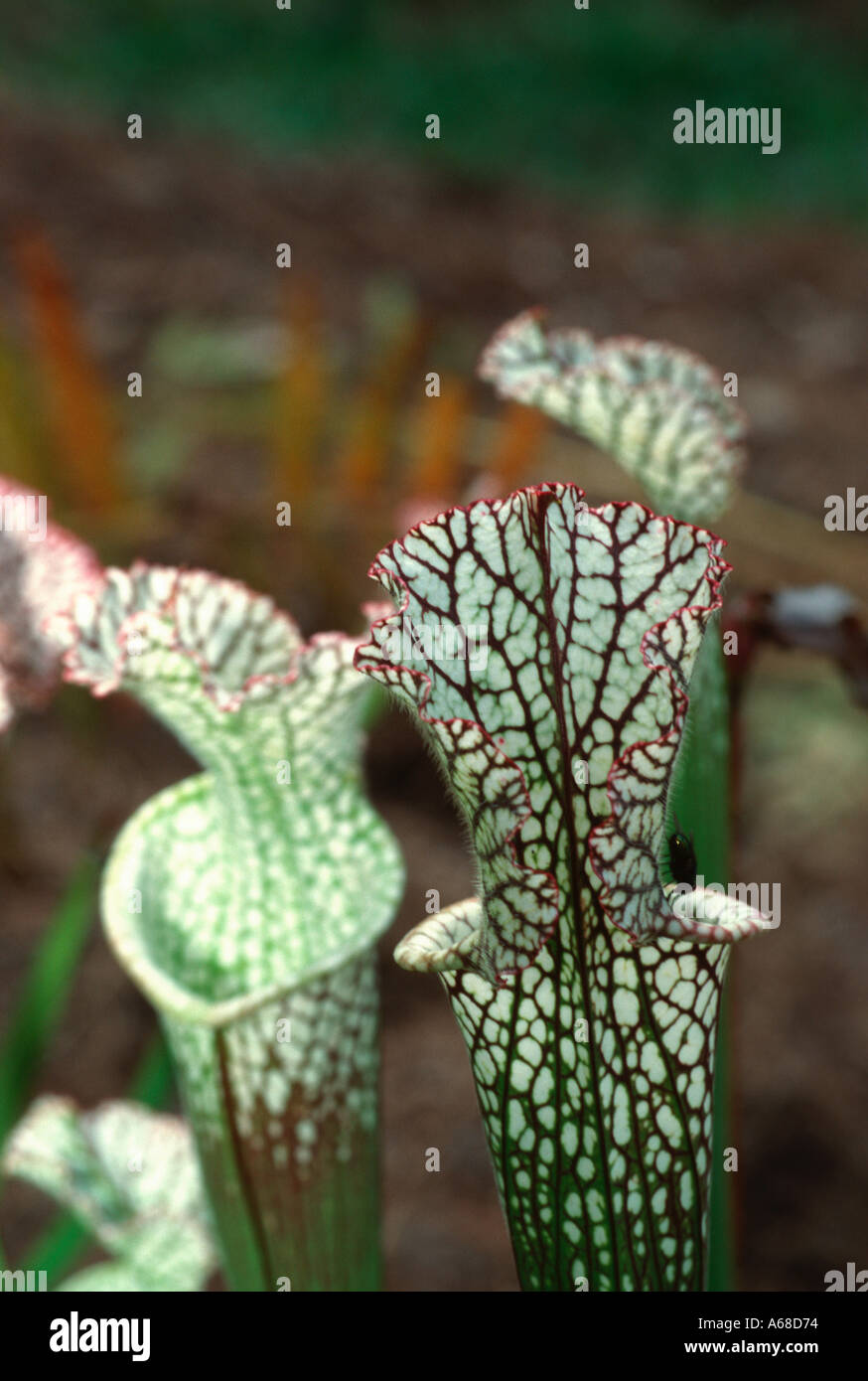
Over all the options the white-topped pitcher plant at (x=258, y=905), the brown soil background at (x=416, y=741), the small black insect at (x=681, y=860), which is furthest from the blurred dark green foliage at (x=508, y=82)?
the small black insect at (x=681, y=860)

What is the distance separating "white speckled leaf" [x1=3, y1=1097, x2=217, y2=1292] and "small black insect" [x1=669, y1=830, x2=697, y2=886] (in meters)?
0.59

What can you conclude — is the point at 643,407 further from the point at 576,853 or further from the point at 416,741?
the point at 416,741

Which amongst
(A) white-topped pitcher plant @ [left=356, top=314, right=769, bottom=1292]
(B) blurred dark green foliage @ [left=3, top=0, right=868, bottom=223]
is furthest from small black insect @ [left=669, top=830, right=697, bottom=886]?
(B) blurred dark green foliage @ [left=3, top=0, right=868, bottom=223]

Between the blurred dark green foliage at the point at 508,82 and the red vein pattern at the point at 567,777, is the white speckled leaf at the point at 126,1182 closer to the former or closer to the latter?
the red vein pattern at the point at 567,777

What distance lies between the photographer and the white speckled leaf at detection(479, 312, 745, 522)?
0.89 m

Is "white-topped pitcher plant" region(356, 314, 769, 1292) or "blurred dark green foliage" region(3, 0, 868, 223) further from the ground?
"blurred dark green foliage" region(3, 0, 868, 223)

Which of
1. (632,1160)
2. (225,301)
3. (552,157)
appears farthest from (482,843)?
(552,157)

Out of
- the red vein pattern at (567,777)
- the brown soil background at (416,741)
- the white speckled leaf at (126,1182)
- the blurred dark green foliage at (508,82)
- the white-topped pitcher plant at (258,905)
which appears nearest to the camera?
the red vein pattern at (567,777)

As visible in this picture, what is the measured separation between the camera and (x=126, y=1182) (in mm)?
1204

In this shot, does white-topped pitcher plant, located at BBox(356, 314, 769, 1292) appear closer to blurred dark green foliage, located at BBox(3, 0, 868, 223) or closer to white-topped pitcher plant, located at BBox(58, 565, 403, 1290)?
white-topped pitcher plant, located at BBox(58, 565, 403, 1290)

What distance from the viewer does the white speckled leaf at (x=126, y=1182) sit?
115 centimetres

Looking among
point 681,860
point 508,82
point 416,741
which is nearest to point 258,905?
point 681,860

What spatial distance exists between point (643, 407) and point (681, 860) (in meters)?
0.32

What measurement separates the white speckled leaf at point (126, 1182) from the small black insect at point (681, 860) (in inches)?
23.2
